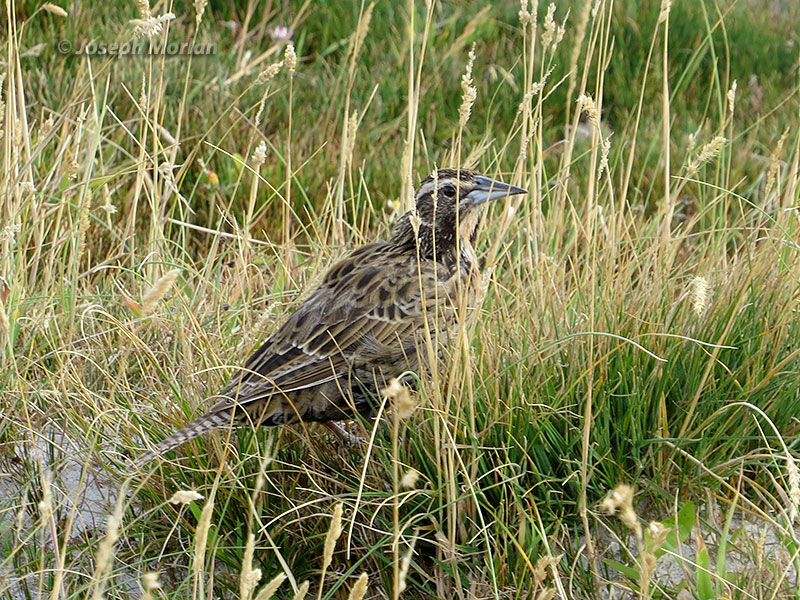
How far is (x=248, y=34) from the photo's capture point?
7582 millimetres

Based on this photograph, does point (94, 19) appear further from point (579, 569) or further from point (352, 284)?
point (579, 569)

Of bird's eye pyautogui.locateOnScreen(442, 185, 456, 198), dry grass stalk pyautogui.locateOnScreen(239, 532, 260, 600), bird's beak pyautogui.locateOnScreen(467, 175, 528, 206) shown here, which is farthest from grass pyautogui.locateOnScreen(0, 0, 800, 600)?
bird's eye pyautogui.locateOnScreen(442, 185, 456, 198)

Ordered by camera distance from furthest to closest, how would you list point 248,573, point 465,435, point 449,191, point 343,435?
1. point 449,191
2. point 343,435
3. point 465,435
4. point 248,573

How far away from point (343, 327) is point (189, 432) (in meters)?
0.73

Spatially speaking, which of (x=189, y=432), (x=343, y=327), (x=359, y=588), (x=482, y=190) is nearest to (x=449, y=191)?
(x=482, y=190)

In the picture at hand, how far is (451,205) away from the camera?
427 centimetres

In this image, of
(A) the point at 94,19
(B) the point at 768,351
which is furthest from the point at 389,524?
(A) the point at 94,19

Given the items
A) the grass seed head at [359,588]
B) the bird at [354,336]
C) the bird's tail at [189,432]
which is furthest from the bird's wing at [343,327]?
the grass seed head at [359,588]

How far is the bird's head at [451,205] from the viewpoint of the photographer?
13.6 ft

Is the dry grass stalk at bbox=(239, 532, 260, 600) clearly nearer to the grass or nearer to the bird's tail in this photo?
the grass

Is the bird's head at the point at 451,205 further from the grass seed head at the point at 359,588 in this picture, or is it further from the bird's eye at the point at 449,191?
the grass seed head at the point at 359,588

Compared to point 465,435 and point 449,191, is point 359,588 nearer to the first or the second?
point 465,435

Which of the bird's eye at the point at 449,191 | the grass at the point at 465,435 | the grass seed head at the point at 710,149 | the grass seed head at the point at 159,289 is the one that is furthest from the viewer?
the bird's eye at the point at 449,191

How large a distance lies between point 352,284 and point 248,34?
4062 mm
